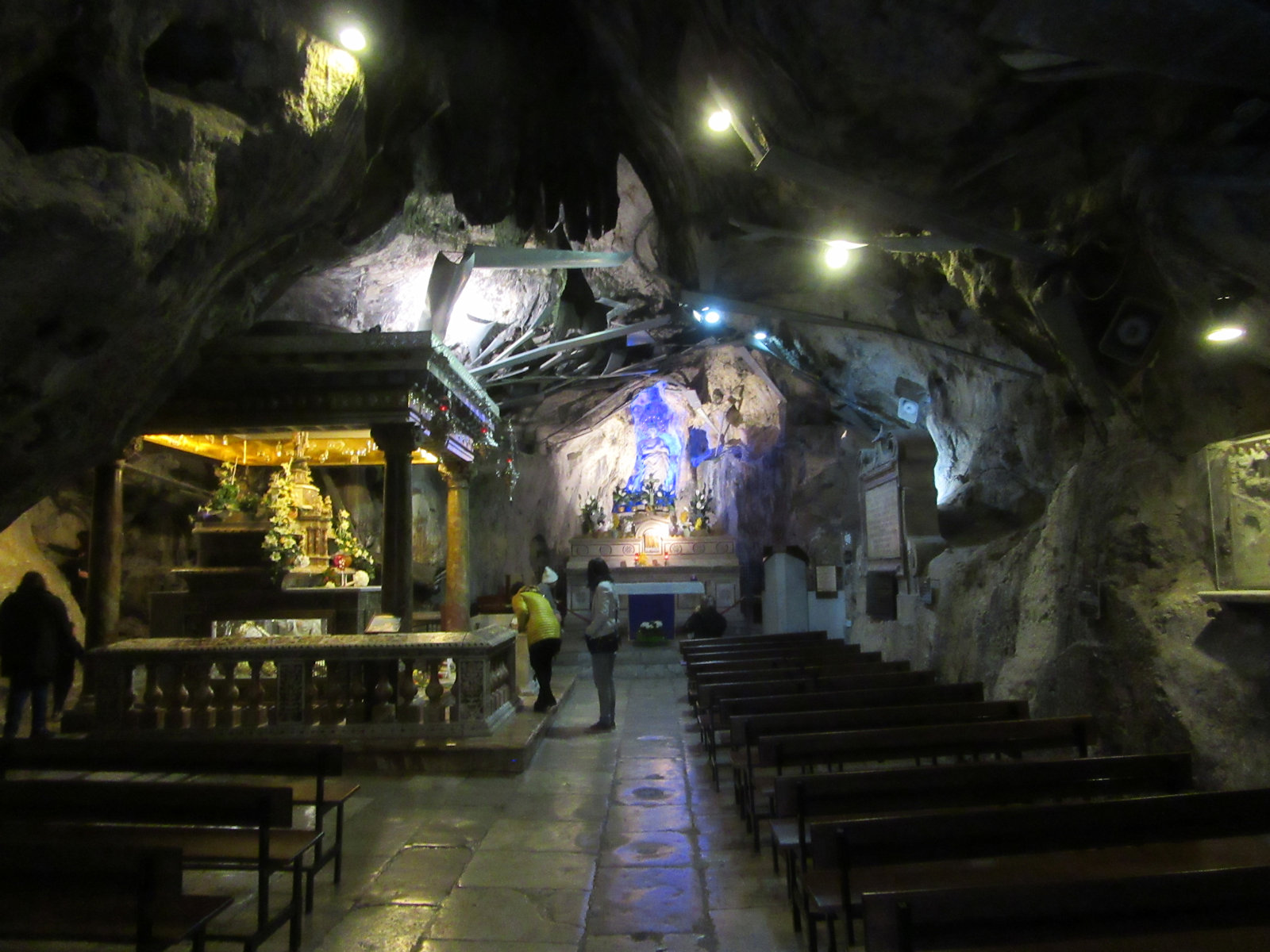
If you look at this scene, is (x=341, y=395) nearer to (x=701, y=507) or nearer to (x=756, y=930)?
(x=756, y=930)

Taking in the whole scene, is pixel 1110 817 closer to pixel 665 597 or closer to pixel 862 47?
pixel 862 47

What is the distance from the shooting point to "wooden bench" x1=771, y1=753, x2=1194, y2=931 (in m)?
3.29

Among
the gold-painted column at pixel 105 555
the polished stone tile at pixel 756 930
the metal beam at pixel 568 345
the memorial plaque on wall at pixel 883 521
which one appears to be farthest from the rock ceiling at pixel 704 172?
the polished stone tile at pixel 756 930

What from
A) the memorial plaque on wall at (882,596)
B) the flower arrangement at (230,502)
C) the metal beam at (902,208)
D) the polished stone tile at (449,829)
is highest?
the metal beam at (902,208)

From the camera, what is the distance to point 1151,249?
15.3ft

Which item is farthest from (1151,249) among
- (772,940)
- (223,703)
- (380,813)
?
(223,703)

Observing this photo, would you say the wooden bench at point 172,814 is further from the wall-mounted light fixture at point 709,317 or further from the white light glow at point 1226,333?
the wall-mounted light fixture at point 709,317

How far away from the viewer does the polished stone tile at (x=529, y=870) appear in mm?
3865

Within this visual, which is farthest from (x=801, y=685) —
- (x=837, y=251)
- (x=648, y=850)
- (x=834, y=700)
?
(x=837, y=251)

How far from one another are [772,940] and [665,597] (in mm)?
13815

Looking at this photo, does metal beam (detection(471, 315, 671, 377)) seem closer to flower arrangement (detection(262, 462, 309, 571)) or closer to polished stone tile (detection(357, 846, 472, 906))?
flower arrangement (detection(262, 462, 309, 571))

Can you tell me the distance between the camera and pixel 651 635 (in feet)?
48.7

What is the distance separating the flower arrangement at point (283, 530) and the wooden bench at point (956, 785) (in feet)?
22.1

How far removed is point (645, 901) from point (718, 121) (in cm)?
632
